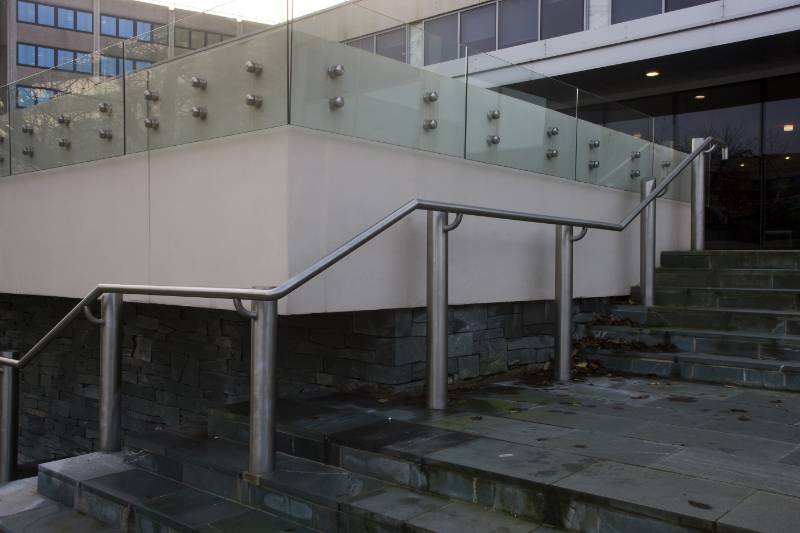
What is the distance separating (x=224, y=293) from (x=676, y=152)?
236 inches

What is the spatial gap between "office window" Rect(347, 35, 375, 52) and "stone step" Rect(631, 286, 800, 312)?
140 inches

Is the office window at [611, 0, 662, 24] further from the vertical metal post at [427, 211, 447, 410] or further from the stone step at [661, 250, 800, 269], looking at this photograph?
the vertical metal post at [427, 211, 447, 410]

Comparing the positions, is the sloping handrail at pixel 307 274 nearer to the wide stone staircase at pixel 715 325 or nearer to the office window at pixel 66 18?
the wide stone staircase at pixel 715 325

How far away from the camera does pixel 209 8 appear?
419 centimetres

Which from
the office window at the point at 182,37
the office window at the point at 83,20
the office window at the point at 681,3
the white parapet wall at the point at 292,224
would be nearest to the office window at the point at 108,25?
the office window at the point at 83,20

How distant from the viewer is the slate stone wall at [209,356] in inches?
173

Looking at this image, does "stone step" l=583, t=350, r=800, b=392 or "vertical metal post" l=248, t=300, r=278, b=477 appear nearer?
"vertical metal post" l=248, t=300, r=278, b=477

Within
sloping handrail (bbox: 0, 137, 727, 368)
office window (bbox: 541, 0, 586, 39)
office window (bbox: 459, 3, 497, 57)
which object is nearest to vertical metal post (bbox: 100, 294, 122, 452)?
sloping handrail (bbox: 0, 137, 727, 368)

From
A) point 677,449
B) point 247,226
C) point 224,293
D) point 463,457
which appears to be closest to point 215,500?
point 224,293

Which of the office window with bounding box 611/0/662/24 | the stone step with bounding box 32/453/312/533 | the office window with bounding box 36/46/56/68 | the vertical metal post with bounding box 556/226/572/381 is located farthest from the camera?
the office window with bounding box 36/46/56/68

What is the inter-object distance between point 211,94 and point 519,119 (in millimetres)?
2288

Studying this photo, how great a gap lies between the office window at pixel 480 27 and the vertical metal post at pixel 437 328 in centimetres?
1053

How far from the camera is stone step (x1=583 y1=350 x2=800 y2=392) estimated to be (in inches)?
178

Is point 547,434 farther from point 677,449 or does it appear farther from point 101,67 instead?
point 101,67
